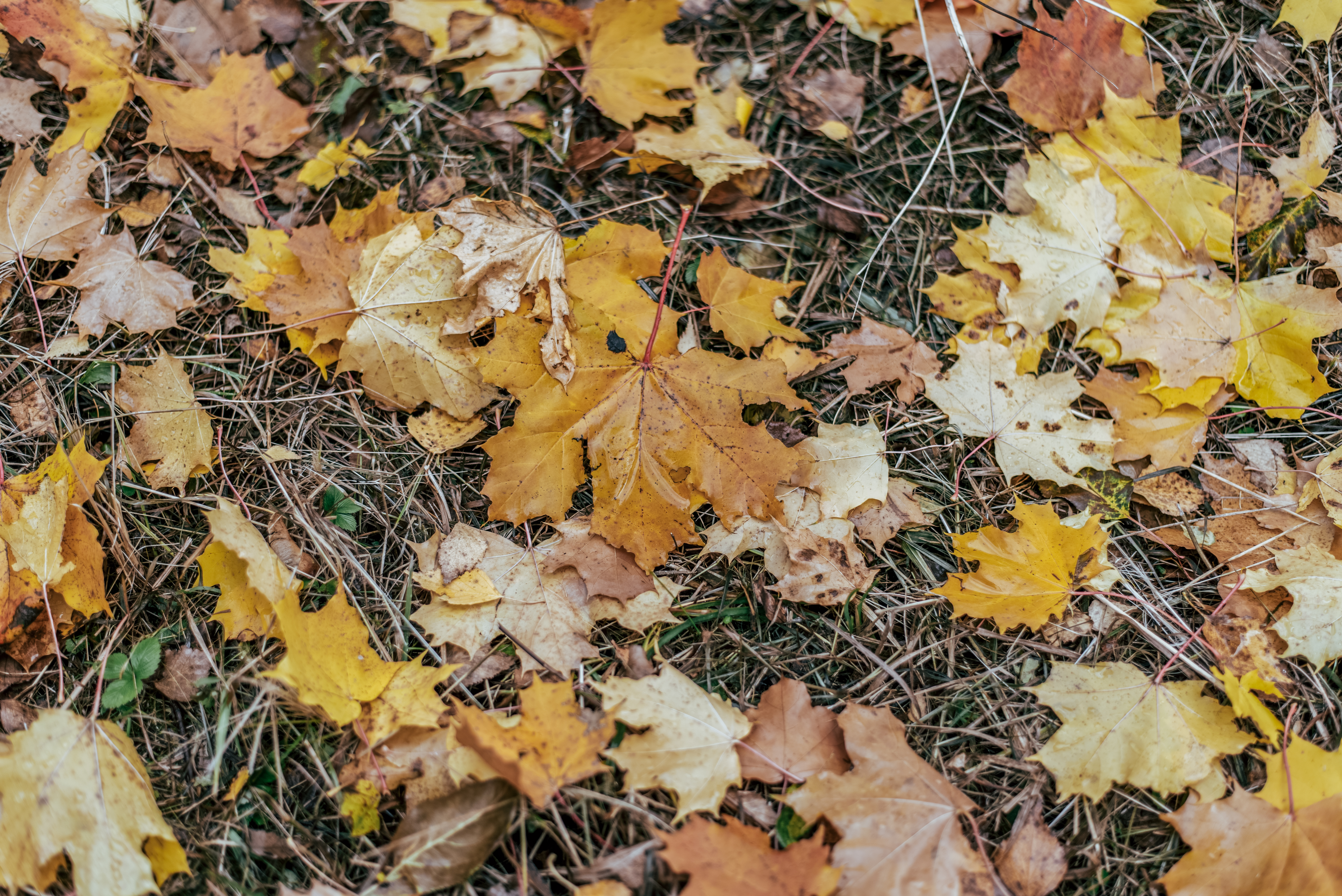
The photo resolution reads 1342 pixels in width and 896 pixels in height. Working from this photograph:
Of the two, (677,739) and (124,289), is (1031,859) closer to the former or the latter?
(677,739)

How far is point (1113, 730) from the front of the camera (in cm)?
174

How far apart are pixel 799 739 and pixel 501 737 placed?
0.67 meters

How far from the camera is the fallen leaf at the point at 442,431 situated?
202 centimetres

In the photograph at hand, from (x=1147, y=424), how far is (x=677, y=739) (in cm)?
152

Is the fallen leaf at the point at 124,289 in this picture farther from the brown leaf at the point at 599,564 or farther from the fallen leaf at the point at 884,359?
the fallen leaf at the point at 884,359

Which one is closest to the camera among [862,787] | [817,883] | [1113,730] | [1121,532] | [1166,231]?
[817,883]

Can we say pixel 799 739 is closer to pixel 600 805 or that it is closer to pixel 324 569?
pixel 600 805

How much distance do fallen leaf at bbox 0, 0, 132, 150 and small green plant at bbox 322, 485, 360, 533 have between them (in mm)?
1250

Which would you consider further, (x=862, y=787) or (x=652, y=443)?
(x=652, y=443)

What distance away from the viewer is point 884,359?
83.8 inches

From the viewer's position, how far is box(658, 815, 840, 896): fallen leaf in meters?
1.51

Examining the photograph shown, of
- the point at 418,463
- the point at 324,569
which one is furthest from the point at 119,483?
the point at 418,463

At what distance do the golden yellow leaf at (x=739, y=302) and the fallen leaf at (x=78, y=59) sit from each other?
5.92 ft

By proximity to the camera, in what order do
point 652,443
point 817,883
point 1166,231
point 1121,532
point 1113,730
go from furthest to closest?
point 1166,231, point 1121,532, point 652,443, point 1113,730, point 817,883
